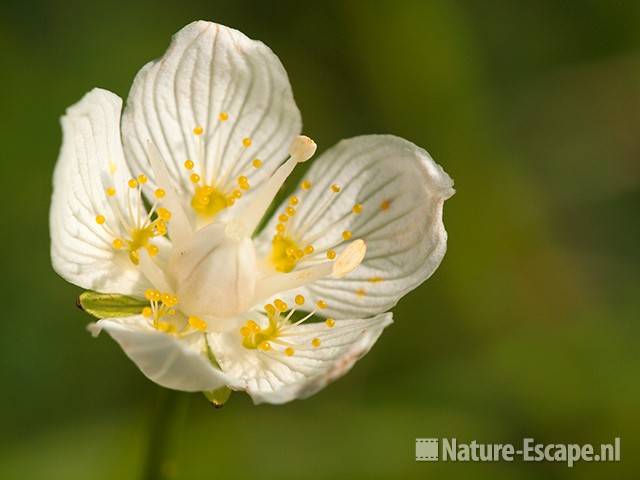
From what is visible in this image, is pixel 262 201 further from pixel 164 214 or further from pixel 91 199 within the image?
pixel 91 199

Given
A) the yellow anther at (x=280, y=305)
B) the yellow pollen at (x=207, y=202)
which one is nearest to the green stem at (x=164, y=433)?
the yellow anther at (x=280, y=305)

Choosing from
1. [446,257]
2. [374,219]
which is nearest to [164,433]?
[374,219]

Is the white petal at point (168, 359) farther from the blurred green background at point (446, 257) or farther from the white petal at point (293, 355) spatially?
the blurred green background at point (446, 257)

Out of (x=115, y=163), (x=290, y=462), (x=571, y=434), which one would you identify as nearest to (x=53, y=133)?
(x=115, y=163)

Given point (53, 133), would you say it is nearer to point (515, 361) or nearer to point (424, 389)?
point (424, 389)

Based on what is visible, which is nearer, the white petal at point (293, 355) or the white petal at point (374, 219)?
the white petal at point (293, 355)

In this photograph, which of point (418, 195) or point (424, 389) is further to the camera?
point (424, 389)
